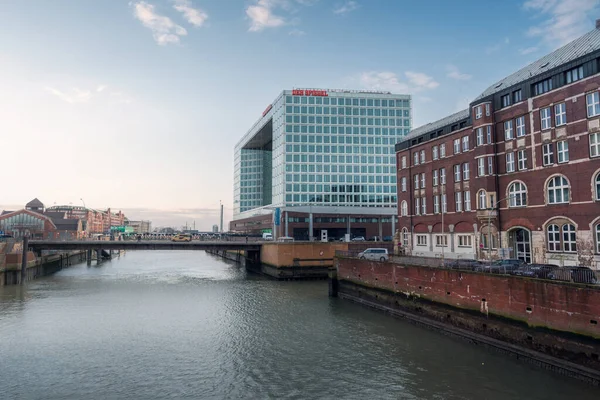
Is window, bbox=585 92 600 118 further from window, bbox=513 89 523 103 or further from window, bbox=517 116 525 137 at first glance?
window, bbox=513 89 523 103

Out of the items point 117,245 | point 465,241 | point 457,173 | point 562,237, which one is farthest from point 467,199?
point 117,245

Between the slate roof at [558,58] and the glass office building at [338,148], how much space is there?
70856mm

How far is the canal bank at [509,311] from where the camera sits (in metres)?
22.6

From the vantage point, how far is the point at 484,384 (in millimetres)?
22188

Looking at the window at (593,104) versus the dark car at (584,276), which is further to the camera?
the window at (593,104)

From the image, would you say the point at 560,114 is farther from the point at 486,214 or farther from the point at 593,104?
the point at 486,214

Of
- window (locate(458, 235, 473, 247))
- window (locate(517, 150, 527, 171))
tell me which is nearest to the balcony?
window (locate(458, 235, 473, 247))

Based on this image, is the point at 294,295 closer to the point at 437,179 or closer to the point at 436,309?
the point at 436,309

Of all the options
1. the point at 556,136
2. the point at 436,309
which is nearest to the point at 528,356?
the point at 436,309

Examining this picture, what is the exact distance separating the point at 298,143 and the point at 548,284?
97.9 metres

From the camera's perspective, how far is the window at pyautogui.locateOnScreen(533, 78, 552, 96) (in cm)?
4045

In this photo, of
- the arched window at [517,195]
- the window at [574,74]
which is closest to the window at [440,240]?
the arched window at [517,195]

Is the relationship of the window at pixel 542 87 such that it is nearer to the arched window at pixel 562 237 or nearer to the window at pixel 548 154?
the window at pixel 548 154

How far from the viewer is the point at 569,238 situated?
38.1m
